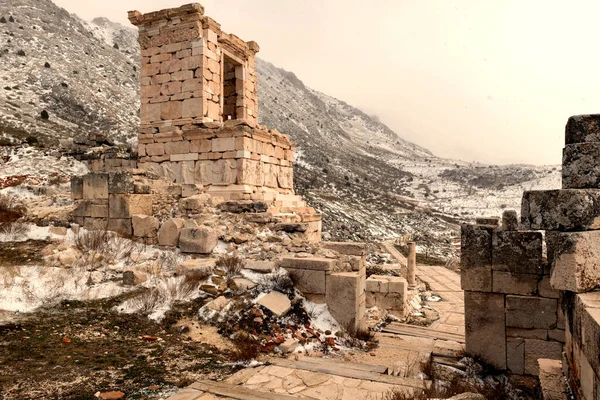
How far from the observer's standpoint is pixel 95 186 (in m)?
8.14

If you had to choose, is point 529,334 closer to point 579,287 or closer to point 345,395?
point 579,287

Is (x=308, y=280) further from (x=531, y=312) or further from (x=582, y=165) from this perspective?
(x=582, y=165)

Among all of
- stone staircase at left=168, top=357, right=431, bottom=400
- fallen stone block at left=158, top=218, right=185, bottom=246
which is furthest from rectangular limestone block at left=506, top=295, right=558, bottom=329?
fallen stone block at left=158, top=218, right=185, bottom=246

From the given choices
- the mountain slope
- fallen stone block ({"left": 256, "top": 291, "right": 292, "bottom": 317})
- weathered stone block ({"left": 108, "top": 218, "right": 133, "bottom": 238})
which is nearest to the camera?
fallen stone block ({"left": 256, "top": 291, "right": 292, "bottom": 317})

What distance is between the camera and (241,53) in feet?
38.5

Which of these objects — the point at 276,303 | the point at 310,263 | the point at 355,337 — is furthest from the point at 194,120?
the point at 355,337

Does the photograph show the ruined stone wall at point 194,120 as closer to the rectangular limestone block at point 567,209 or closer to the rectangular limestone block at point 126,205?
the rectangular limestone block at point 126,205

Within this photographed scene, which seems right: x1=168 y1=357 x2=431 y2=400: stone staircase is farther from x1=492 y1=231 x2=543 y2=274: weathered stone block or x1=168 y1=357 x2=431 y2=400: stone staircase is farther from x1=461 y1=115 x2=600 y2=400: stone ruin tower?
x1=492 y1=231 x2=543 y2=274: weathered stone block

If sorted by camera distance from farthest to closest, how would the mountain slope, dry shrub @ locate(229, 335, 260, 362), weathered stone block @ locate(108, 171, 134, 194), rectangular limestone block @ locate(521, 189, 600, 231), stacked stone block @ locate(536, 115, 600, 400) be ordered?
the mountain slope, weathered stone block @ locate(108, 171, 134, 194), dry shrub @ locate(229, 335, 260, 362), rectangular limestone block @ locate(521, 189, 600, 231), stacked stone block @ locate(536, 115, 600, 400)

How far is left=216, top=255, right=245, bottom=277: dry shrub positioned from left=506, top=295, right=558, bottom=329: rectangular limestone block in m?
3.77

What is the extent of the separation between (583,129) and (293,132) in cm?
4770

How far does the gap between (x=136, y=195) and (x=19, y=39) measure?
38612mm

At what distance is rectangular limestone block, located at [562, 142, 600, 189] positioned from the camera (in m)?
4.20

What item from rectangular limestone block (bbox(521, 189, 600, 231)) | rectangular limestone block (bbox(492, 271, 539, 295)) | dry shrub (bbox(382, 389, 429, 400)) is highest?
rectangular limestone block (bbox(521, 189, 600, 231))
